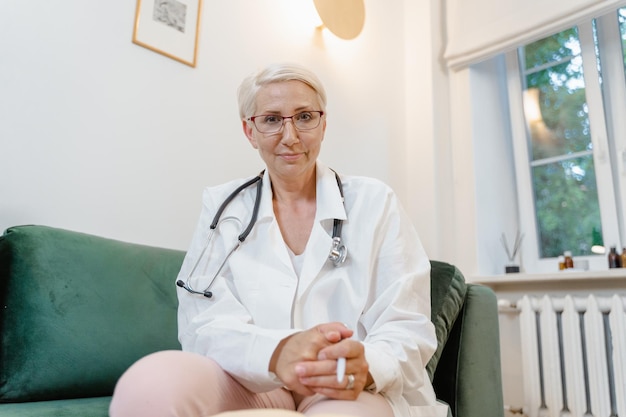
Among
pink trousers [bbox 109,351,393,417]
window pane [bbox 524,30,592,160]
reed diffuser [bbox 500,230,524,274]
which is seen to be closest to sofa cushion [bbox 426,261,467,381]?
pink trousers [bbox 109,351,393,417]

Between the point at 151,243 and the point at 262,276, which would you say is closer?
the point at 262,276

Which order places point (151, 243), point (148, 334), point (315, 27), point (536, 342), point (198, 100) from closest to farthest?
point (148, 334), point (151, 243), point (198, 100), point (536, 342), point (315, 27)

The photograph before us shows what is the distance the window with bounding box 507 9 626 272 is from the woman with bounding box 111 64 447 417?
1666 millimetres

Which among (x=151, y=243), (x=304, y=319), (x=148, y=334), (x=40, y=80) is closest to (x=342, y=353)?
(x=304, y=319)

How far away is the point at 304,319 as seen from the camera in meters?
1.00

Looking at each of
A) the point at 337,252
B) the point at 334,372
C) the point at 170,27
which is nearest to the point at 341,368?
the point at 334,372

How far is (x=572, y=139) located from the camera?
2484 mm

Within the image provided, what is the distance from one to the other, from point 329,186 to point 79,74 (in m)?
1.02

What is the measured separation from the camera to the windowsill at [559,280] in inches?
81.5

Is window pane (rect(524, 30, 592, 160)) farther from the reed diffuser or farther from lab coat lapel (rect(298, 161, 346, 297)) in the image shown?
lab coat lapel (rect(298, 161, 346, 297))

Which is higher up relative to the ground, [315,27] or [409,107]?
[315,27]

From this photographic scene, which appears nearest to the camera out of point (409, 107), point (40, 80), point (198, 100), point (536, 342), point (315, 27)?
point (40, 80)

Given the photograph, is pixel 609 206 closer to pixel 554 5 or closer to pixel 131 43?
pixel 554 5

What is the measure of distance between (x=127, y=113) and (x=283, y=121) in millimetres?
836
